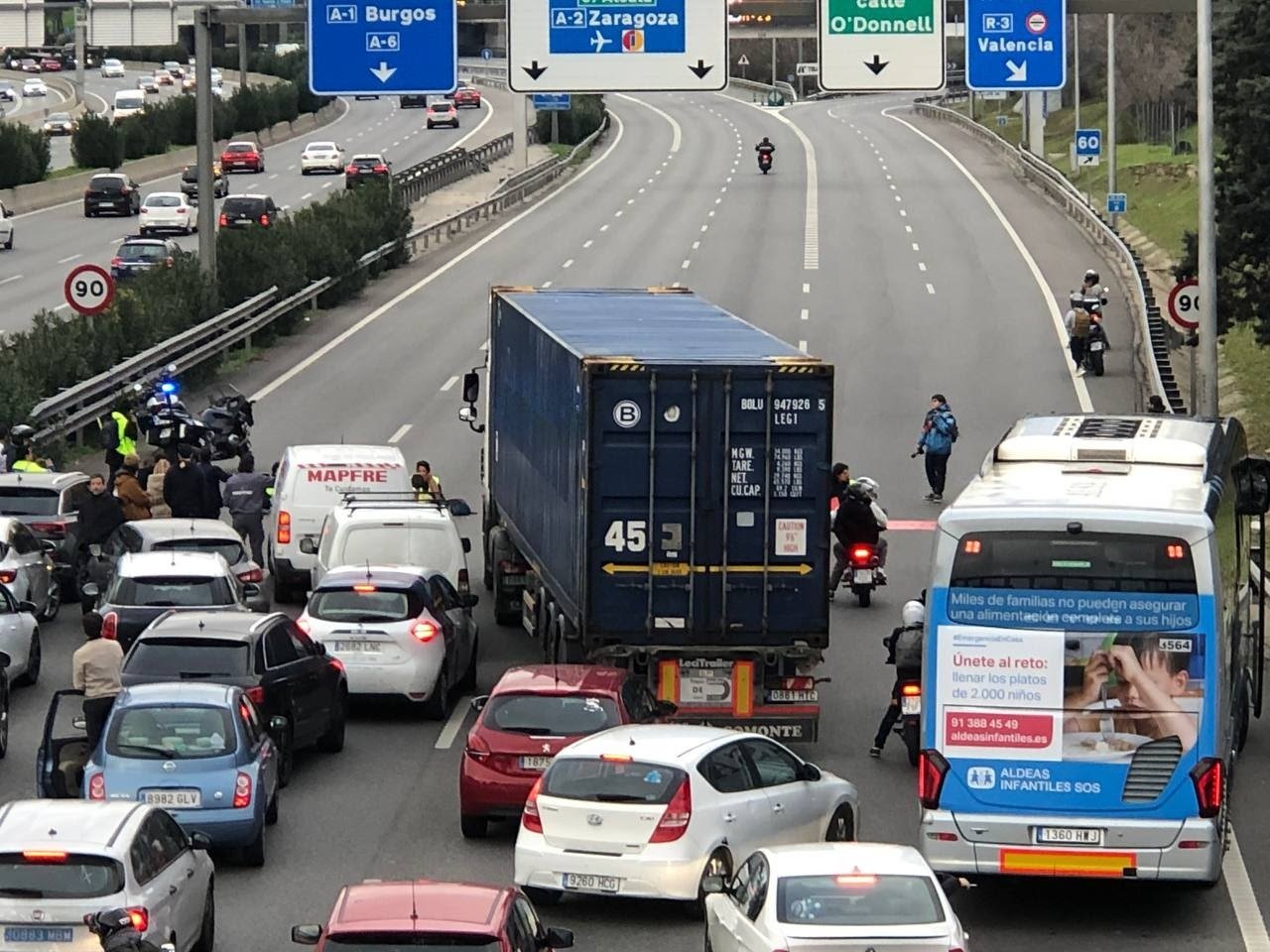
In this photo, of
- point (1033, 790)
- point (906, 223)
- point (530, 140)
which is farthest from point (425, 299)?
point (530, 140)

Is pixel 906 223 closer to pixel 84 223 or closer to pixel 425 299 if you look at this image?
pixel 425 299

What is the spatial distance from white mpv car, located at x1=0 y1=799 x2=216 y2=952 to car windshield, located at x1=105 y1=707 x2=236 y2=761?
3.38 meters

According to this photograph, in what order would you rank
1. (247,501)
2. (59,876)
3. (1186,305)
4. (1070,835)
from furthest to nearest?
(1186,305) → (247,501) → (1070,835) → (59,876)

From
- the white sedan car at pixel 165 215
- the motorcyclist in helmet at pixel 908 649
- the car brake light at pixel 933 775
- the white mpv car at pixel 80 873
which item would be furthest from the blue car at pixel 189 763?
the white sedan car at pixel 165 215

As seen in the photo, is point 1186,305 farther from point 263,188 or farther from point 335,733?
point 263,188

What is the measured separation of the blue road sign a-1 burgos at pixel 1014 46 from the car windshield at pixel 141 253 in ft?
96.7

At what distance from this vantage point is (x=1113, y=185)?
7419cm

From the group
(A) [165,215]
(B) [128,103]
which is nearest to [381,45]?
(A) [165,215]

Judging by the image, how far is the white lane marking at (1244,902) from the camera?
16.5 metres

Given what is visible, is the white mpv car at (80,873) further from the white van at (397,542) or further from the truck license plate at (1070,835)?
the white van at (397,542)

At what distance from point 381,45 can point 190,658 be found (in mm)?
16696

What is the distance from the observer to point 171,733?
58.7 ft

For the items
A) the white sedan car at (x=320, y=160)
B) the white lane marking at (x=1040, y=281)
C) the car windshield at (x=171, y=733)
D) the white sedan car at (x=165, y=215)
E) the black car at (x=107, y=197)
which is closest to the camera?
the car windshield at (x=171, y=733)

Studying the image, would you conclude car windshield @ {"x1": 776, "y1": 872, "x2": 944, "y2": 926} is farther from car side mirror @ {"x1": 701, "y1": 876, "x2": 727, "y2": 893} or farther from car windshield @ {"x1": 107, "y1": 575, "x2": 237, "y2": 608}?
car windshield @ {"x1": 107, "y1": 575, "x2": 237, "y2": 608}
